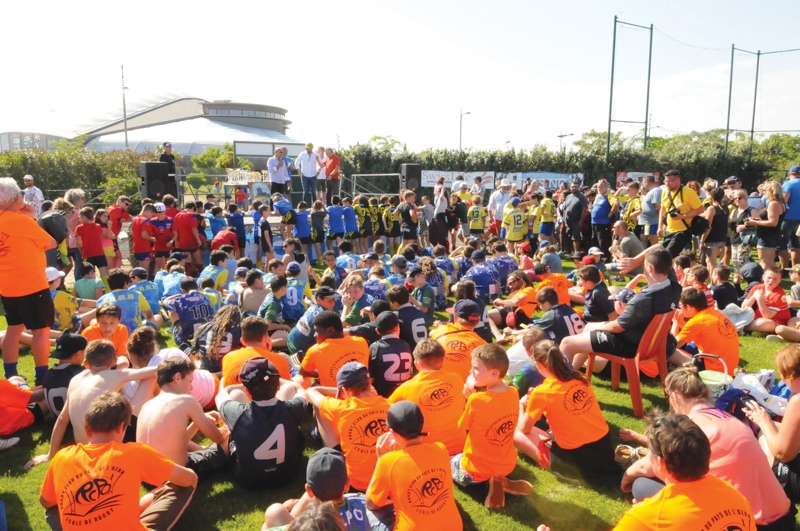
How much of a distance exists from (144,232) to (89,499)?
895 centimetres

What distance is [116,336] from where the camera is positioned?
571 cm

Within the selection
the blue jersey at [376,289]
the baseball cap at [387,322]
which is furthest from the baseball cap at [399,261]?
the baseball cap at [387,322]

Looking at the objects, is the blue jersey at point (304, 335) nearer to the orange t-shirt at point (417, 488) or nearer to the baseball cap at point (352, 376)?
A: the baseball cap at point (352, 376)

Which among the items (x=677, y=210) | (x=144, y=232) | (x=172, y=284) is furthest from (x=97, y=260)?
(x=677, y=210)

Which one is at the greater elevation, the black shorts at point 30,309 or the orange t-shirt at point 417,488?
the black shorts at point 30,309

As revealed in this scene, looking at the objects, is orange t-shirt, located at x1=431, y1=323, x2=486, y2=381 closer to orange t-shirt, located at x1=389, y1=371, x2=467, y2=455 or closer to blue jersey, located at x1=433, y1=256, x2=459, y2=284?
orange t-shirt, located at x1=389, y1=371, x2=467, y2=455

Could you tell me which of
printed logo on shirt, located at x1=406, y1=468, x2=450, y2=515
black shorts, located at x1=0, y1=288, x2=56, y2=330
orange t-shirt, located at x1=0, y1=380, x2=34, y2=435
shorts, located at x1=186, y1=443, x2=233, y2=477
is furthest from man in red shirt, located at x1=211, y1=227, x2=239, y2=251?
printed logo on shirt, located at x1=406, y1=468, x2=450, y2=515

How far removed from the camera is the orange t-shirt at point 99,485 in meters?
2.87

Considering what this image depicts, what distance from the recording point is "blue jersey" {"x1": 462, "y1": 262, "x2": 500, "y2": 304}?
356 inches

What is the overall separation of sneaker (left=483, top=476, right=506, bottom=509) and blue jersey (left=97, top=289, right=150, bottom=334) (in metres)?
4.83

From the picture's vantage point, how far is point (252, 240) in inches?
512

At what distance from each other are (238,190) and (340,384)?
18.1 m

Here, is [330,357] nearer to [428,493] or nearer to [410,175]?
[428,493]

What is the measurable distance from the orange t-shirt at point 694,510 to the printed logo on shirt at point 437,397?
1.66m
